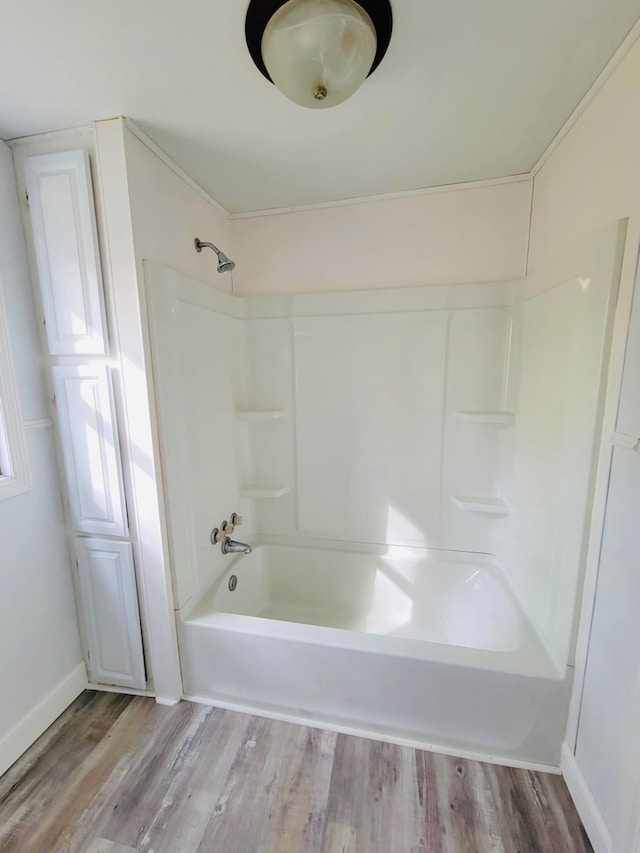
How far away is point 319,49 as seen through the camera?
86 cm

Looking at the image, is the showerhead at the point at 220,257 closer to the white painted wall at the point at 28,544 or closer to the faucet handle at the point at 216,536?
the white painted wall at the point at 28,544

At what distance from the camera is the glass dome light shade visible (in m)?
0.82

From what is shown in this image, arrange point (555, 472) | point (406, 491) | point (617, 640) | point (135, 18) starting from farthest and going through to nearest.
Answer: point (406, 491) < point (555, 472) < point (617, 640) < point (135, 18)

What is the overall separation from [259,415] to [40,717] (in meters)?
1.60

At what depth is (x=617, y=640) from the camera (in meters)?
1.04

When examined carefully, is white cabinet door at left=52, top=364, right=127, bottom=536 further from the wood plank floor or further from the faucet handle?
the wood plank floor

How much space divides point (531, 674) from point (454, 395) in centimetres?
122

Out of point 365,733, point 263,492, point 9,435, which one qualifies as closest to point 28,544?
point 9,435

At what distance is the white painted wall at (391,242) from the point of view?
1.76 metres

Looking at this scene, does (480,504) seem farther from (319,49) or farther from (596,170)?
(319,49)

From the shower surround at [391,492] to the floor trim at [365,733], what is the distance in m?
0.01

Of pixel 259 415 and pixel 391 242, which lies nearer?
pixel 391 242

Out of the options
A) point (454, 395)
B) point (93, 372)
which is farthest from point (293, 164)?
point (454, 395)

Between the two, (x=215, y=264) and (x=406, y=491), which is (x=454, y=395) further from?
(x=215, y=264)
